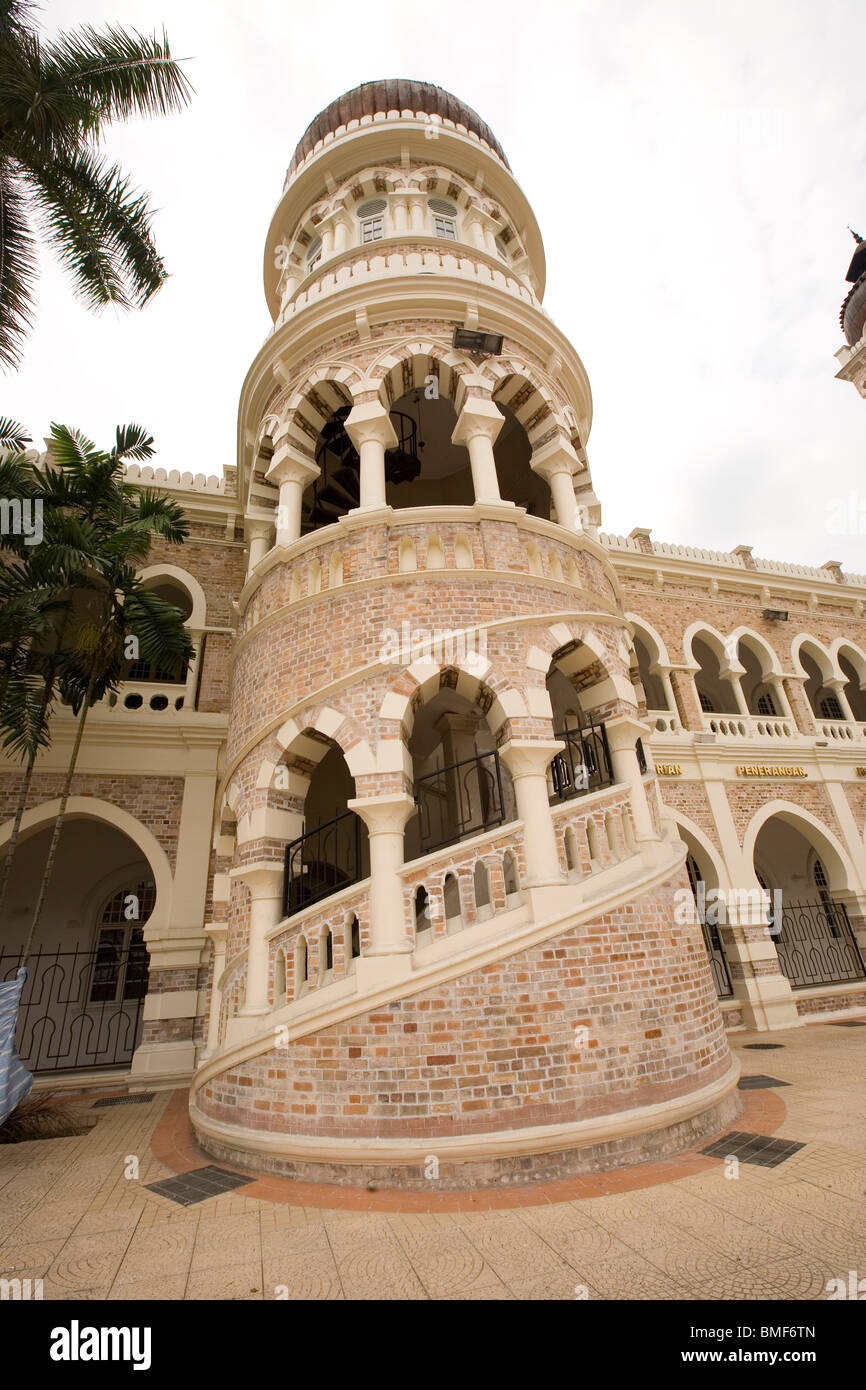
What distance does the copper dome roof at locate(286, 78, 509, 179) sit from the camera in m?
11.7

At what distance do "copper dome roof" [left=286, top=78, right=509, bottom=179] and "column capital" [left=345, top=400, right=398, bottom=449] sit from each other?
8470 millimetres

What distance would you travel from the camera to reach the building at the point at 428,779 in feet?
16.2

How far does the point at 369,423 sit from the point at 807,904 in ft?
44.2

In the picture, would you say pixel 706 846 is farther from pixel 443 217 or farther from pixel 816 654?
pixel 443 217

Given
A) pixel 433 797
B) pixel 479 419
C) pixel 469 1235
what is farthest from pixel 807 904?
pixel 469 1235

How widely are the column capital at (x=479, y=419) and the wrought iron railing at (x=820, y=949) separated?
37.8ft

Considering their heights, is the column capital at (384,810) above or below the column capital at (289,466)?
below

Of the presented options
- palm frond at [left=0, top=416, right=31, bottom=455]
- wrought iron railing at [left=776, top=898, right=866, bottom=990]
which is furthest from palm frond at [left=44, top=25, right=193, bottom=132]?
wrought iron railing at [left=776, top=898, right=866, bottom=990]

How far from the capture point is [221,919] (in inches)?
293

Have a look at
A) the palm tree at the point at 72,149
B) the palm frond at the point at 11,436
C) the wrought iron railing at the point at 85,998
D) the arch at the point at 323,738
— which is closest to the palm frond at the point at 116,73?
the palm tree at the point at 72,149

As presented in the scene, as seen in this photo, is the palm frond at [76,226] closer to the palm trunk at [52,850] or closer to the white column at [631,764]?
the palm trunk at [52,850]

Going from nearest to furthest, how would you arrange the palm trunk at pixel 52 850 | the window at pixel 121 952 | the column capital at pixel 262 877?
the column capital at pixel 262 877, the palm trunk at pixel 52 850, the window at pixel 121 952

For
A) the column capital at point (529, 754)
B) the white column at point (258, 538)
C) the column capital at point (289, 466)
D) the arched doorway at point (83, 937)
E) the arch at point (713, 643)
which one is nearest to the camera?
the column capital at point (529, 754)

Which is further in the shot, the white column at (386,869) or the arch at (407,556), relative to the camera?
the arch at (407,556)
